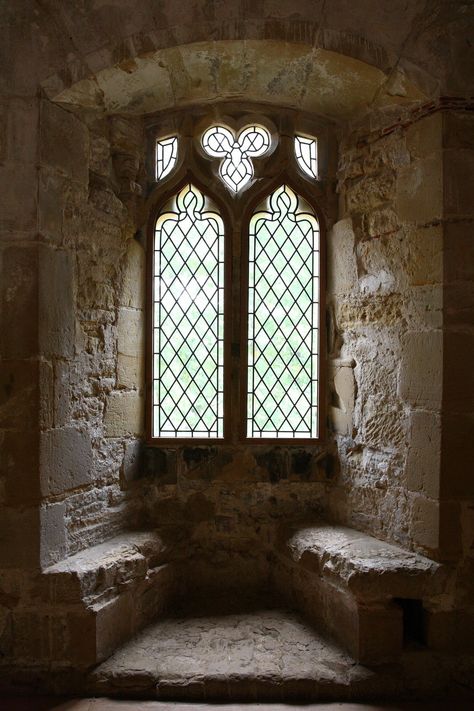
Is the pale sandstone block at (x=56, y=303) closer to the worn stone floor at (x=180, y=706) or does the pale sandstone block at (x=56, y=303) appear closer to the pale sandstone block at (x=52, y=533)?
the pale sandstone block at (x=52, y=533)

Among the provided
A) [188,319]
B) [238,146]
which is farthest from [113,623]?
[238,146]

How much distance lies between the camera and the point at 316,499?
351 cm

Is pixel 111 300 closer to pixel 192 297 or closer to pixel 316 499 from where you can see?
pixel 192 297

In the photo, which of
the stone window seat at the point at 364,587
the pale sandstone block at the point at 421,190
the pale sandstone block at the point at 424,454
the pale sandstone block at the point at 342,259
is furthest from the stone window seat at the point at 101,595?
the pale sandstone block at the point at 421,190

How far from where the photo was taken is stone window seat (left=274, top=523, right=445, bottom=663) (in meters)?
2.71

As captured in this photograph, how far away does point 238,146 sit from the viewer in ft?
11.6

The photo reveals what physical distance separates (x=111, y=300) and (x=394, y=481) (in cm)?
203

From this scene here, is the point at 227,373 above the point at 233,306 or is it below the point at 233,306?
below

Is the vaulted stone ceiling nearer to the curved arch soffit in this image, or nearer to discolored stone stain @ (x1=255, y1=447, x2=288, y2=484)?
the curved arch soffit

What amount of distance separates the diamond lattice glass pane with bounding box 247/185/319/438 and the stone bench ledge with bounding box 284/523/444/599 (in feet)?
2.44

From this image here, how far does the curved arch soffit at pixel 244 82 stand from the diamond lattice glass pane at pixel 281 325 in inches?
24.1

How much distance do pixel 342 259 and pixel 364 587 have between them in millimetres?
1970

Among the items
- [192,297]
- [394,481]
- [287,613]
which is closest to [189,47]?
[192,297]

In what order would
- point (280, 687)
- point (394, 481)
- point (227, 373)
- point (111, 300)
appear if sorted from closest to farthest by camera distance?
point (280, 687), point (394, 481), point (111, 300), point (227, 373)
